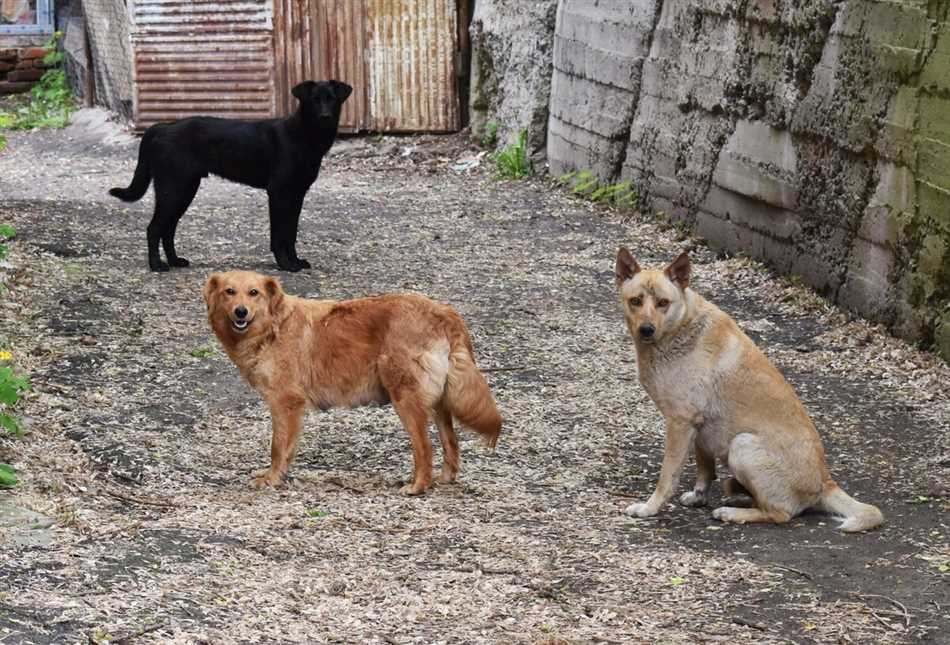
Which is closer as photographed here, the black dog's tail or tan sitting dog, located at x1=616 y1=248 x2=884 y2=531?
tan sitting dog, located at x1=616 y1=248 x2=884 y2=531

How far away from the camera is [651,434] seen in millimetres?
6660

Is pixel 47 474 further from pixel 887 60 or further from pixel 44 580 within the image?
pixel 887 60

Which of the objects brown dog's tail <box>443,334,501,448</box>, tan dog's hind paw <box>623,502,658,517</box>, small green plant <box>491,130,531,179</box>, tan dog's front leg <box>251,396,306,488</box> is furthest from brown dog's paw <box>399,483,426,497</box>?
small green plant <box>491,130,531,179</box>

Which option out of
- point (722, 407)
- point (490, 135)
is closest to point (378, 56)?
point (490, 135)

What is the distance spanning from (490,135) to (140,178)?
6010mm

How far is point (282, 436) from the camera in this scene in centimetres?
568

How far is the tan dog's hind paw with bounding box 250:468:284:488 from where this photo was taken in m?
5.68

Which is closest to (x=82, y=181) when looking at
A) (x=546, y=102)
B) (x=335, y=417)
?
(x=546, y=102)

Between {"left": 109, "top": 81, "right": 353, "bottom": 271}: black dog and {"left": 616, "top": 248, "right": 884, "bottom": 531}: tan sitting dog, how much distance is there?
199 inches

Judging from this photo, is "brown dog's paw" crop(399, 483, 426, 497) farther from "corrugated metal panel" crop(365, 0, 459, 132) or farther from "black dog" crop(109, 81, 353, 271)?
"corrugated metal panel" crop(365, 0, 459, 132)

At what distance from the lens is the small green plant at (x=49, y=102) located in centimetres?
1822

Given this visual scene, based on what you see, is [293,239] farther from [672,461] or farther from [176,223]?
[672,461]

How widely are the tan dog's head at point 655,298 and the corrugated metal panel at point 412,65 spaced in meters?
11.1

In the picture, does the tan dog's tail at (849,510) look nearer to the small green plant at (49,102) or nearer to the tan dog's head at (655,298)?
the tan dog's head at (655,298)
